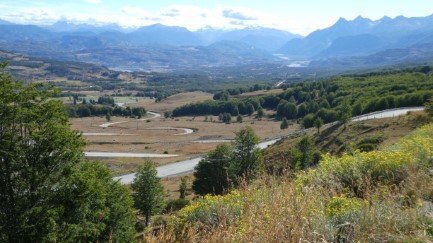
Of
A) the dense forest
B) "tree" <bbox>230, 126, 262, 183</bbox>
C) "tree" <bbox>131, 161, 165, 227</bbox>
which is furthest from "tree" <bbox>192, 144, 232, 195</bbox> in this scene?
the dense forest

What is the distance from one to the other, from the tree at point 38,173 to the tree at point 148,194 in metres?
20.3

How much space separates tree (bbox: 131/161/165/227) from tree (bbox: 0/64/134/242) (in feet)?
66.8

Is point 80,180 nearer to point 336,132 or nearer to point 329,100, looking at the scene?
point 336,132

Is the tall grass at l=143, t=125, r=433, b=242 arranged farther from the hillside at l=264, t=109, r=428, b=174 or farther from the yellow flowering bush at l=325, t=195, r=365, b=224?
the hillside at l=264, t=109, r=428, b=174

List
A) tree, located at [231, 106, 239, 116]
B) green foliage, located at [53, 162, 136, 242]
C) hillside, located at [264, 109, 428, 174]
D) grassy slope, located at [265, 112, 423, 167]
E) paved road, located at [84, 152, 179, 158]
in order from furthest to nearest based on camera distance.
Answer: tree, located at [231, 106, 239, 116]
paved road, located at [84, 152, 179, 158]
grassy slope, located at [265, 112, 423, 167]
hillside, located at [264, 109, 428, 174]
green foliage, located at [53, 162, 136, 242]

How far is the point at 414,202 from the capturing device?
7418 mm

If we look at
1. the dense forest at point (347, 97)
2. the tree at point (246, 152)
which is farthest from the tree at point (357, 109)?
the tree at point (246, 152)

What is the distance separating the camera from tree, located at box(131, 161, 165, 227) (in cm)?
3644

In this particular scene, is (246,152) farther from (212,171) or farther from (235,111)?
(235,111)

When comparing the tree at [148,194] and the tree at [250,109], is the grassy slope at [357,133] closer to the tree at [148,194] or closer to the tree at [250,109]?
the tree at [148,194]

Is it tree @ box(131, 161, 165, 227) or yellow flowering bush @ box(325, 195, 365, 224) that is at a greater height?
yellow flowering bush @ box(325, 195, 365, 224)

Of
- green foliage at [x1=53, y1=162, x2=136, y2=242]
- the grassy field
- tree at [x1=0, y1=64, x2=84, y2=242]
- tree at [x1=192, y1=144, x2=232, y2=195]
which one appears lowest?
the grassy field

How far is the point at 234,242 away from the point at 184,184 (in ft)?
137

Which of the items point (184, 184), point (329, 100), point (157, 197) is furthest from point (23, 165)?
point (329, 100)
